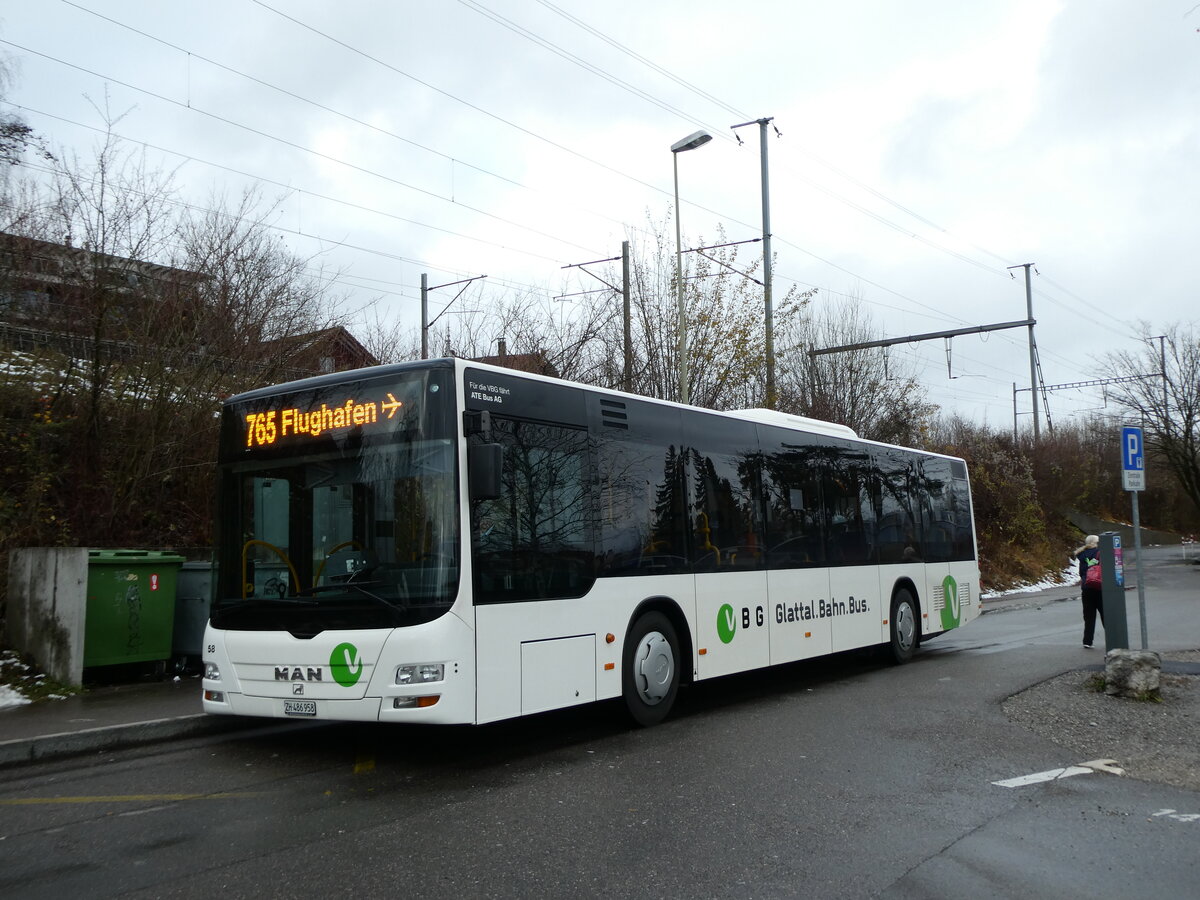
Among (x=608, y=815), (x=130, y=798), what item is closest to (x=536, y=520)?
(x=608, y=815)

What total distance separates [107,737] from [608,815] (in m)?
4.53

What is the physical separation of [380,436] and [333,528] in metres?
0.74

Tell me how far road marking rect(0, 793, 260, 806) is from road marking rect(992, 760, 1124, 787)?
500 cm

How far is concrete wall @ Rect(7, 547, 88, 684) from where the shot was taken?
978cm

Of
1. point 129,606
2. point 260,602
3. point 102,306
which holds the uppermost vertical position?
point 102,306

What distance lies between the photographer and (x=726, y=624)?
31.5ft

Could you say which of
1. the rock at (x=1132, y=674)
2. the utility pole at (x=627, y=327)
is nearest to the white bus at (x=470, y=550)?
the rock at (x=1132, y=674)

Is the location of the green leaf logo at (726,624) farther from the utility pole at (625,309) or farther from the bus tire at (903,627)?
the utility pole at (625,309)

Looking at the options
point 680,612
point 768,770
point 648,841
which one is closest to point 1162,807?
point 768,770

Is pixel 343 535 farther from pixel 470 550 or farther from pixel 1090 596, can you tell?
pixel 1090 596

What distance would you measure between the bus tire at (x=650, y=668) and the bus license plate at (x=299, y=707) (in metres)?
2.57

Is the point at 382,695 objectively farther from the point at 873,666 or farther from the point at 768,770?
the point at 873,666

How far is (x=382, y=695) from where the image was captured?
264 inches

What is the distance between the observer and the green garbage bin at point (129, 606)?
1005cm
